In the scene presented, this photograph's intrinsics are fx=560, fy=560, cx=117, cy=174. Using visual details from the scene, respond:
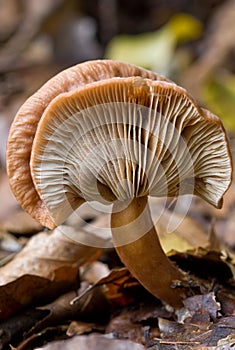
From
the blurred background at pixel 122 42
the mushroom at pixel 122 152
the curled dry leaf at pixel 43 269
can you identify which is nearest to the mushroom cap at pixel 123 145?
the mushroom at pixel 122 152

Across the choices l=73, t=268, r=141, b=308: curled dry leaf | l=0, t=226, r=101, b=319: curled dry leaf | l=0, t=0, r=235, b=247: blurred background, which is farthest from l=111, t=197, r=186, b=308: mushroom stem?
l=0, t=0, r=235, b=247: blurred background

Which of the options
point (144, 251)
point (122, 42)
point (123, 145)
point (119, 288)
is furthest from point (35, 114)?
point (122, 42)

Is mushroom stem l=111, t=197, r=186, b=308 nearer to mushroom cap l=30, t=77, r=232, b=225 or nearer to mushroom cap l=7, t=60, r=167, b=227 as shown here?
mushroom cap l=30, t=77, r=232, b=225

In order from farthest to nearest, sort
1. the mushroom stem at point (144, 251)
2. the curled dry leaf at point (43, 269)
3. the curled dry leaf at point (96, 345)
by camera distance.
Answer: the curled dry leaf at point (43, 269) → the mushroom stem at point (144, 251) → the curled dry leaf at point (96, 345)

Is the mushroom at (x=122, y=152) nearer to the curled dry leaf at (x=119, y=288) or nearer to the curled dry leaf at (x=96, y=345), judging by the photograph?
the curled dry leaf at (x=119, y=288)

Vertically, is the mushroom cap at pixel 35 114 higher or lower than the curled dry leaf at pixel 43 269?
higher

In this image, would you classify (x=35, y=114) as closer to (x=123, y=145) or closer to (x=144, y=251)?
(x=123, y=145)

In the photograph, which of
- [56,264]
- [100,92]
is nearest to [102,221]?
[56,264]
